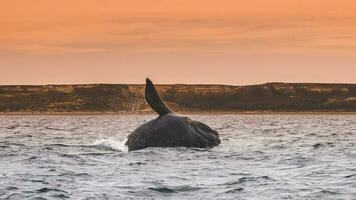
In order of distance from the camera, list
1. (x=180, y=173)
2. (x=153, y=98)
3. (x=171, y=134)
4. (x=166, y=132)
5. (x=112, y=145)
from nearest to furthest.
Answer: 1. (x=180, y=173)
2. (x=171, y=134)
3. (x=166, y=132)
4. (x=153, y=98)
5. (x=112, y=145)

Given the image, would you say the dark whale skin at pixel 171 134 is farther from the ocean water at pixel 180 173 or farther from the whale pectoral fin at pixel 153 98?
the ocean water at pixel 180 173

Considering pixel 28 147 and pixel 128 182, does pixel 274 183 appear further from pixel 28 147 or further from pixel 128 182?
pixel 28 147

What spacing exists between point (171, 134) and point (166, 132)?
0.26 metres

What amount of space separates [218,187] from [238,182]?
903 millimetres

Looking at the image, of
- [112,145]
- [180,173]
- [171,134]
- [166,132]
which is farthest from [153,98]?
[180,173]

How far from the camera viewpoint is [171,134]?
27.5 meters

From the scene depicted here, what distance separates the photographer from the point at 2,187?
1856 centimetres

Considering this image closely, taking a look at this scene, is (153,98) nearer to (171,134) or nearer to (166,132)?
(166,132)

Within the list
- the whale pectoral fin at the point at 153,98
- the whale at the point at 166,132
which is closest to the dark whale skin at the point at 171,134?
the whale at the point at 166,132

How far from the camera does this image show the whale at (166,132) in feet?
89.9

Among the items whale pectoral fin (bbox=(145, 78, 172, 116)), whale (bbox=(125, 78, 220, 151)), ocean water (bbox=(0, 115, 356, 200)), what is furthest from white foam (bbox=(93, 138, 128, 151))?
whale pectoral fin (bbox=(145, 78, 172, 116))

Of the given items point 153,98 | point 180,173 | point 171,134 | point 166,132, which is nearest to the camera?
point 180,173

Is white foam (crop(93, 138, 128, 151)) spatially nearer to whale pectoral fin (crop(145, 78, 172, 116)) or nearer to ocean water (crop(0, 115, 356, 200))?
ocean water (crop(0, 115, 356, 200))

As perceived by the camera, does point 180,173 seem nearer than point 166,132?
Yes
